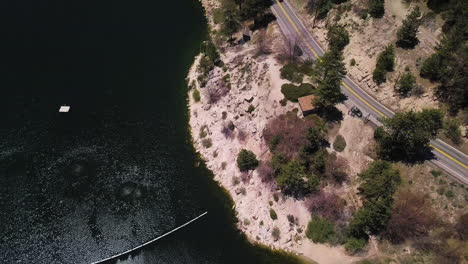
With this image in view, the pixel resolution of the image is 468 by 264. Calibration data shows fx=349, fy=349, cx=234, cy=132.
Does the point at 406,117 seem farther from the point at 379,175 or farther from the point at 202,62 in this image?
the point at 202,62

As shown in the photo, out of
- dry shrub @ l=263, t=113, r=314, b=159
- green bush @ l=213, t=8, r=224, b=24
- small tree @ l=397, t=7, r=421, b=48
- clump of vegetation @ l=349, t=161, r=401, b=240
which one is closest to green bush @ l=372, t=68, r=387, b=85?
small tree @ l=397, t=7, r=421, b=48

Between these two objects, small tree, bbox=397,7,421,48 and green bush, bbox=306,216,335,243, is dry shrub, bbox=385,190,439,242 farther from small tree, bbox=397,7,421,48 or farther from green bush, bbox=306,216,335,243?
small tree, bbox=397,7,421,48

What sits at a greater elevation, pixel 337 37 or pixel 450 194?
pixel 337 37

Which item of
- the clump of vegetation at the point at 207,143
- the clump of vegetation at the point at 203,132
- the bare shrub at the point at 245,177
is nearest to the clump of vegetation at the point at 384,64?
the bare shrub at the point at 245,177

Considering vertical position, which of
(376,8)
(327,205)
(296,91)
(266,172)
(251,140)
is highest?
(376,8)

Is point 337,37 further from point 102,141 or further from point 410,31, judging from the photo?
point 102,141

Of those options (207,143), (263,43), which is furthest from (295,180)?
(263,43)
